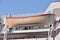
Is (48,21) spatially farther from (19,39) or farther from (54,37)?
(19,39)

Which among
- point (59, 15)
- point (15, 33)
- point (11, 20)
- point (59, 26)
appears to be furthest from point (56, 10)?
point (11, 20)

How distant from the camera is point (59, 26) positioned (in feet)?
59.3

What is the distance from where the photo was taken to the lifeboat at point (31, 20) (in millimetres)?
15855

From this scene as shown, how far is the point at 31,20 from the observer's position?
1603cm

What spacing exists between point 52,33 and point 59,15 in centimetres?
296

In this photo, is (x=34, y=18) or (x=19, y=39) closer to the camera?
(x=34, y=18)

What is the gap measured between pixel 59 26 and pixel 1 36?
501cm

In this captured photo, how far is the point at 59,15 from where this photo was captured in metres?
19.7

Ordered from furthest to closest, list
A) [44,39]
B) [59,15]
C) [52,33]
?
[59,15], [44,39], [52,33]

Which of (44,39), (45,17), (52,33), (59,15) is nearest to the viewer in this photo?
(45,17)

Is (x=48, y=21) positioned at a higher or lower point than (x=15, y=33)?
higher

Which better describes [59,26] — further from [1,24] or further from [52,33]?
[1,24]

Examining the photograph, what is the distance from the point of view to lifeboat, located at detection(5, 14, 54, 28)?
52.0ft

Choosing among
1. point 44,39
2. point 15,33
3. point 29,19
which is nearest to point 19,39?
point 15,33
